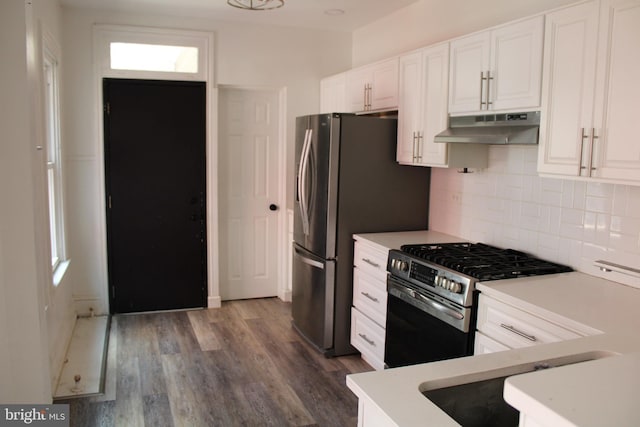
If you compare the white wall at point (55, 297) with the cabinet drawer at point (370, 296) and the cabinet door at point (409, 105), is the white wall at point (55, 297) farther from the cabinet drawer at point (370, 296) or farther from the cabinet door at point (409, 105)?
the cabinet door at point (409, 105)

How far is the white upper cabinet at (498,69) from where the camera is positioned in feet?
8.98

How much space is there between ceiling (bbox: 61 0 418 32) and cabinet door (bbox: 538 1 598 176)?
6.35 feet

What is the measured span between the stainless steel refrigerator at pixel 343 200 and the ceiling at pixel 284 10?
3.30ft

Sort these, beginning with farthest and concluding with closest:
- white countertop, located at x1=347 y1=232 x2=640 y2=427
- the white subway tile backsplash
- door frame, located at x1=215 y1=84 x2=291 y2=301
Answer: door frame, located at x1=215 y1=84 x2=291 y2=301 < the white subway tile backsplash < white countertop, located at x1=347 y1=232 x2=640 y2=427

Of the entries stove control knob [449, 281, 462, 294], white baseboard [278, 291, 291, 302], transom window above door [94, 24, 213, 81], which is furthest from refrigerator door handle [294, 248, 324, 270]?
transom window above door [94, 24, 213, 81]

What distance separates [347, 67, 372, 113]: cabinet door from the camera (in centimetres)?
445

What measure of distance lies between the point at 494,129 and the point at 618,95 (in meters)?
0.79

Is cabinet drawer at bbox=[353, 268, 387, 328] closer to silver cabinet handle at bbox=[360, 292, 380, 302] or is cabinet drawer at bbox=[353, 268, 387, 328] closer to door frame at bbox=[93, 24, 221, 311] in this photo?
silver cabinet handle at bbox=[360, 292, 380, 302]

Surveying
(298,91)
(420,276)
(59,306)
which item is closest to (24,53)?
(59,306)

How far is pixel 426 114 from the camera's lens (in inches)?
143

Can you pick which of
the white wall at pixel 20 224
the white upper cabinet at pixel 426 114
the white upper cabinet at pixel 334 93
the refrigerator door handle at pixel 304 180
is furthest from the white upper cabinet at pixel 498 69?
the white wall at pixel 20 224

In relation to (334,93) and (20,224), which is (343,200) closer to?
(334,93)

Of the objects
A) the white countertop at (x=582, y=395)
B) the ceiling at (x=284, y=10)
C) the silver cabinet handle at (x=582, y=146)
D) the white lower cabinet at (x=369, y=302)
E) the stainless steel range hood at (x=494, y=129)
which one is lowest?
the white lower cabinet at (x=369, y=302)

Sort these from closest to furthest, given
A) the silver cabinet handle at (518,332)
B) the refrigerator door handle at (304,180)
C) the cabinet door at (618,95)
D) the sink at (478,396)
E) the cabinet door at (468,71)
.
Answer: the sink at (478,396) < the cabinet door at (618,95) < the silver cabinet handle at (518,332) < the cabinet door at (468,71) < the refrigerator door handle at (304,180)
